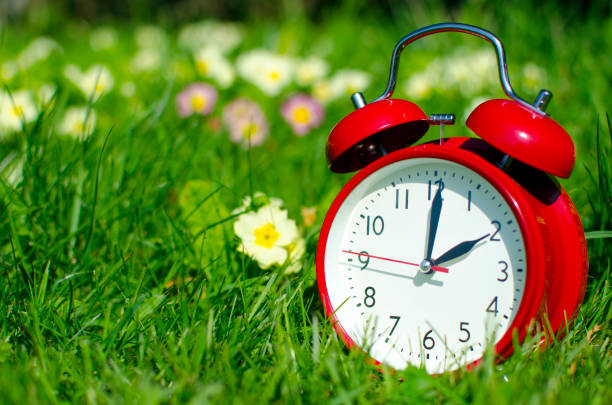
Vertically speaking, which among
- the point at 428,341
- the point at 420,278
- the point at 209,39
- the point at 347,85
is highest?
the point at 209,39

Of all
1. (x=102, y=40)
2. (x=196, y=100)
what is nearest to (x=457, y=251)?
(x=196, y=100)

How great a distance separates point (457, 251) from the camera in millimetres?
1364

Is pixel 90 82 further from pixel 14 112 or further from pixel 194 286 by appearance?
pixel 194 286

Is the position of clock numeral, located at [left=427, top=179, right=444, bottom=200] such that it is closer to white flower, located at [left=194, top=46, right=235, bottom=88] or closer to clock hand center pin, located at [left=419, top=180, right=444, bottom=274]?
clock hand center pin, located at [left=419, top=180, right=444, bottom=274]

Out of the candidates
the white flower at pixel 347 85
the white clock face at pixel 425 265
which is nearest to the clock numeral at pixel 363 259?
the white clock face at pixel 425 265

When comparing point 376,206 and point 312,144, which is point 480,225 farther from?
point 312,144

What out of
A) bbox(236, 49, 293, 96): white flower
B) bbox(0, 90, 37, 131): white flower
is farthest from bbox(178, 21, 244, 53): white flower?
bbox(0, 90, 37, 131): white flower

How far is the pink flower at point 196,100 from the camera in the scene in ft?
9.24

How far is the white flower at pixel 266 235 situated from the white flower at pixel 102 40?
3343 millimetres

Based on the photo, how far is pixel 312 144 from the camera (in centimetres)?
279

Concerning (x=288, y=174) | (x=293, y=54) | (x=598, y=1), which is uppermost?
(x=598, y=1)

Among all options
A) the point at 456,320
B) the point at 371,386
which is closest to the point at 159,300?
the point at 371,386

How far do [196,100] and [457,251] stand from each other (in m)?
1.81

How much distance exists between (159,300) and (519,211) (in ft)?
3.02
